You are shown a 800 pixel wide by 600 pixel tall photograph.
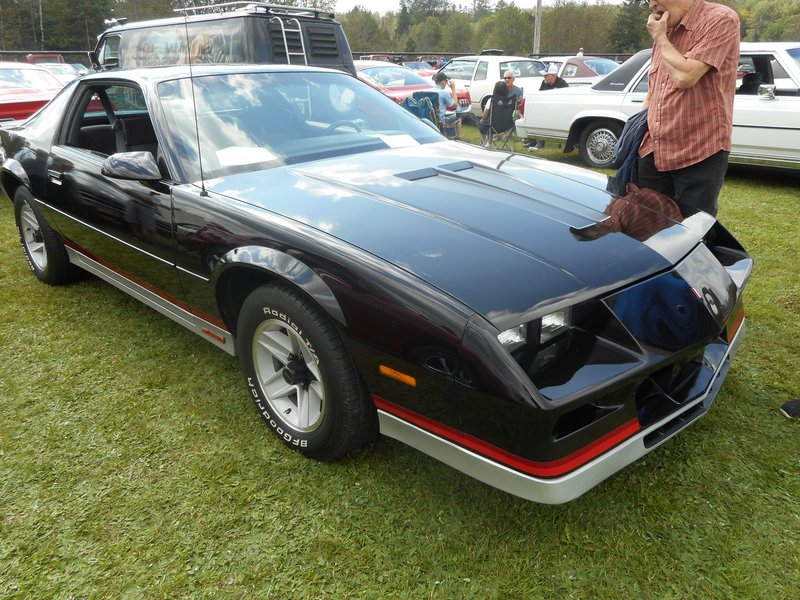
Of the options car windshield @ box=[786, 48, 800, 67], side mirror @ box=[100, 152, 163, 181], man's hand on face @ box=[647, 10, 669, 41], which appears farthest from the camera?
car windshield @ box=[786, 48, 800, 67]

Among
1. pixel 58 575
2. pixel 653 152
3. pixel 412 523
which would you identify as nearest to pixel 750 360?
pixel 653 152

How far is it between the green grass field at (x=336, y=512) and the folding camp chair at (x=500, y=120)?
22.9ft

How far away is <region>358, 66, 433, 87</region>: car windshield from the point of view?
11227mm

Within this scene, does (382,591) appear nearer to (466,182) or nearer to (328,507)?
(328,507)

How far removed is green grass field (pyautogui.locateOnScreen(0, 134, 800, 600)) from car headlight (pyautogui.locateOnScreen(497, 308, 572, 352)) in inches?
28.7

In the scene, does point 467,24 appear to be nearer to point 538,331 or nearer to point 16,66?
point 16,66

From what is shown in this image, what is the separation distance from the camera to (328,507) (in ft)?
6.77

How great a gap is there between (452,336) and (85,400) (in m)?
2.05

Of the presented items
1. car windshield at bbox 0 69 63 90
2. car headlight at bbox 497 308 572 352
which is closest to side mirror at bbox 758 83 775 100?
car headlight at bbox 497 308 572 352

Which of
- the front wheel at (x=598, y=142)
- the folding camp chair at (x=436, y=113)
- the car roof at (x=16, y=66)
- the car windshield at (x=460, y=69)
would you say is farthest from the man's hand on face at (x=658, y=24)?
the car windshield at (x=460, y=69)

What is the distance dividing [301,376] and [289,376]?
57 millimetres

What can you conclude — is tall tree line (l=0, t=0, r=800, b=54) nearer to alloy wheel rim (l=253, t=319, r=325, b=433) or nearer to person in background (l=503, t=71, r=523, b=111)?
alloy wheel rim (l=253, t=319, r=325, b=433)

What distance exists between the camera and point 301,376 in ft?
7.16

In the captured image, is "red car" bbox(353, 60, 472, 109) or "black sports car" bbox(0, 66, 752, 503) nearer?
"black sports car" bbox(0, 66, 752, 503)
